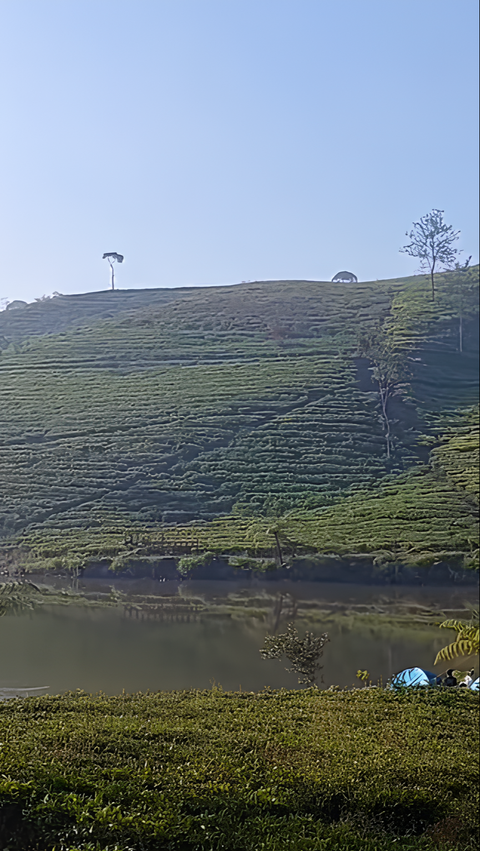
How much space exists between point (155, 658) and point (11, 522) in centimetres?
74

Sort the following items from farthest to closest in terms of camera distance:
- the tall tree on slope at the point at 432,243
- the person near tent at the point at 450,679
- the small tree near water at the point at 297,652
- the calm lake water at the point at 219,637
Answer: the tall tree on slope at the point at 432,243, the person near tent at the point at 450,679, the small tree near water at the point at 297,652, the calm lake water at the point at 219,637

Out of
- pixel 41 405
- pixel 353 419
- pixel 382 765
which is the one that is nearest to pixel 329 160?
pixel 353 419

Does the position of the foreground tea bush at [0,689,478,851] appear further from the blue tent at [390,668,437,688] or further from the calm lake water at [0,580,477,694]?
the blue tent at [390,668,437,688]

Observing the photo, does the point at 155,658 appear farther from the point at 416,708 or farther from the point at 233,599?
the point at 416,708

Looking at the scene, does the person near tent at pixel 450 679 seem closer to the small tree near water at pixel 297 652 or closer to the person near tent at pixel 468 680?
the person near tent at pixel 468 680

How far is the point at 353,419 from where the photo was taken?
3.23 m

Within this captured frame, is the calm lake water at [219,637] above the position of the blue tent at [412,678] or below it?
above

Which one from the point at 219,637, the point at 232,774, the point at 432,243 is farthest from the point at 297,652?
the point at 432,243

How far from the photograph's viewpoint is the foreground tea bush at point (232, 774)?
1.74 m

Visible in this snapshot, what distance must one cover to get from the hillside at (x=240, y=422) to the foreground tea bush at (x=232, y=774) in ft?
1.96

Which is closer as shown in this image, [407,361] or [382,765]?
[382,765]

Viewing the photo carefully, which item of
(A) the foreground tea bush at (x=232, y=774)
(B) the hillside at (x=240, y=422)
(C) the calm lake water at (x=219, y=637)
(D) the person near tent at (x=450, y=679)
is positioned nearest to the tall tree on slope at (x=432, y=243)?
(B) the hillside at (x=240, y=422)

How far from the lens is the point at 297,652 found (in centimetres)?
275

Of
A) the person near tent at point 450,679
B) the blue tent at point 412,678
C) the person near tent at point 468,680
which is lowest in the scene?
the person near tent at point 468,680
